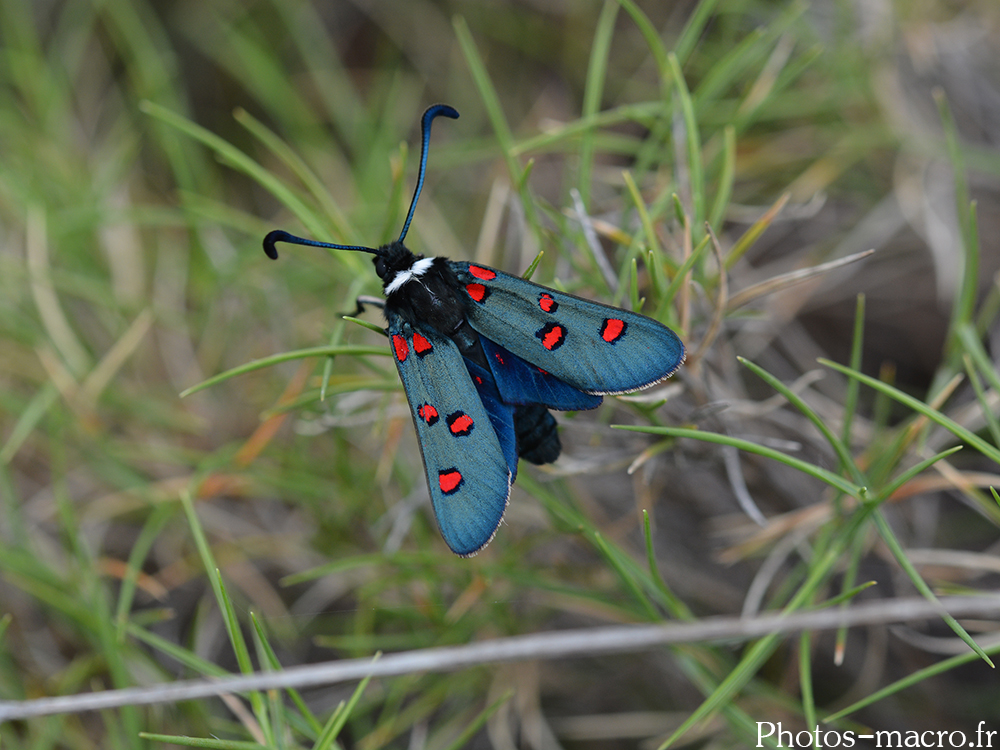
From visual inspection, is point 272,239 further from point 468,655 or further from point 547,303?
point 468,655

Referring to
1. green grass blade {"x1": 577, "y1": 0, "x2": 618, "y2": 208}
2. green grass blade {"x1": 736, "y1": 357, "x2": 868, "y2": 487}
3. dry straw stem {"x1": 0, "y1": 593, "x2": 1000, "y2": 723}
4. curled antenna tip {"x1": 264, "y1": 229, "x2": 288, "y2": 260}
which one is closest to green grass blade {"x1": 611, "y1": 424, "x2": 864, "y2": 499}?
green grass blade {"x1": 736, "y1": 357, "x2": 868, "y2": 487}

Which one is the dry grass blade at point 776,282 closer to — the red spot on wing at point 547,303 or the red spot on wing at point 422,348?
the red spot on wing at point 547,303

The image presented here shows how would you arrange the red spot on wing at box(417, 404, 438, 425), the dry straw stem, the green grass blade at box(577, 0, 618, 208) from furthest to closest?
the green grass blade at box(577, 0, 618, 208)
the red spot on wing at box(417, 404, 438, 425)
the dry straw stem

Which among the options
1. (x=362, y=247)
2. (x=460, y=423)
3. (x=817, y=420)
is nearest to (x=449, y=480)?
(x=460, y=423)

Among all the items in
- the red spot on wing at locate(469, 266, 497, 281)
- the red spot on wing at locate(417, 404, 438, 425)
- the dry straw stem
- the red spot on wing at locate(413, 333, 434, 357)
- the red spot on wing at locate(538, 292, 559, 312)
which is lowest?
the dry straw stem

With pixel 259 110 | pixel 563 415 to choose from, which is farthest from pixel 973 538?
pixel 259 110

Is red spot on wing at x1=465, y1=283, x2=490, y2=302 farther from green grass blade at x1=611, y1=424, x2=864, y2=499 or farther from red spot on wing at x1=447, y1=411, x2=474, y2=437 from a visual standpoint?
green grass blade at x1=611, y1=424, x2=864, y2=499
